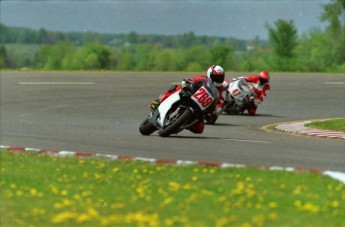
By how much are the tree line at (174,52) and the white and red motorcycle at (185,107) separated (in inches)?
1791

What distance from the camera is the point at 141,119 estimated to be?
2714 cm

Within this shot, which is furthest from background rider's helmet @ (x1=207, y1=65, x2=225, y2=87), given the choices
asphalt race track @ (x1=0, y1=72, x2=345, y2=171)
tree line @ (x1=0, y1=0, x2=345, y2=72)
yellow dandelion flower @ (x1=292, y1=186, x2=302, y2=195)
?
tree line @ (x1=0, y1=0, x2=345, y2=72)

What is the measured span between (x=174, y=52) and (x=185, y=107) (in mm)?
91937

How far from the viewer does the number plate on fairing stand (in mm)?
19328

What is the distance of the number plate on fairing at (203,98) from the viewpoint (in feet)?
63.4

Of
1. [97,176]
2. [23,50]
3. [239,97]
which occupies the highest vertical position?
[97,176]

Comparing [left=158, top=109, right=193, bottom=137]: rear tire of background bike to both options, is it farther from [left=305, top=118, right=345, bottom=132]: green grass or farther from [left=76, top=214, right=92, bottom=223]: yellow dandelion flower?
[left=76, top=214, right=92, bottom=223]: yellow dandelion flower

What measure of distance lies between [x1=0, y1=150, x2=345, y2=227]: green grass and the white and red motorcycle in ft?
14.0

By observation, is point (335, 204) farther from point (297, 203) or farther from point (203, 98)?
point (203, 98)

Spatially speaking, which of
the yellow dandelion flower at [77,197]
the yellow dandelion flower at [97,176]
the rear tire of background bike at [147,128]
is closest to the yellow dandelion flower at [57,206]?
the yellow dandelion flower at [77,197]

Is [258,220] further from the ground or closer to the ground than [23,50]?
further from the ground

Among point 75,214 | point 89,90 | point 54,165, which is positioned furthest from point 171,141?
point 89,90

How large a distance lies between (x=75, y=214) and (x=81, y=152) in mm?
6590

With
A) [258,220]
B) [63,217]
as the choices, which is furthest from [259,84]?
[63,217]
